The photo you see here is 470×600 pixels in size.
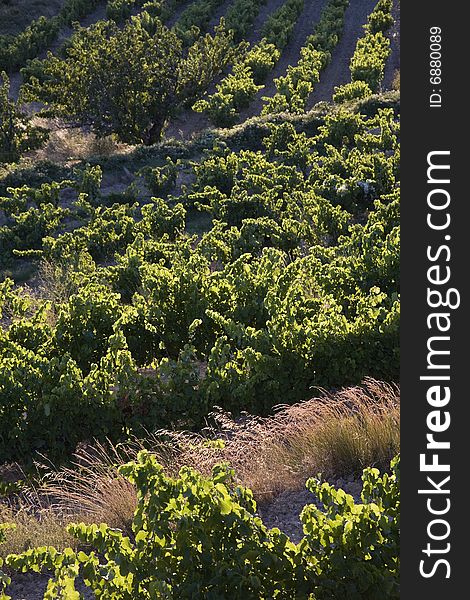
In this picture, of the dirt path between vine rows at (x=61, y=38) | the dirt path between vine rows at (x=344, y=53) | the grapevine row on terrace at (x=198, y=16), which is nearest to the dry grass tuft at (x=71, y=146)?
the dirt path between vine rows at (x=61, y=38)

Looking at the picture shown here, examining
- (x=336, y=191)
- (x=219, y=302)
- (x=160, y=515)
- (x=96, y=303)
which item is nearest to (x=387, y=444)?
(x=160, y=515)

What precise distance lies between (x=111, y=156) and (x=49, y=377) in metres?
10.4

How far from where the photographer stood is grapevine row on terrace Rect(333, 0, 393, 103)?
1909cm

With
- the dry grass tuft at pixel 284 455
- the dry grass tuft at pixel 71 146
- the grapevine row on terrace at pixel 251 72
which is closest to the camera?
the dry grass tuft at pixel 284 455

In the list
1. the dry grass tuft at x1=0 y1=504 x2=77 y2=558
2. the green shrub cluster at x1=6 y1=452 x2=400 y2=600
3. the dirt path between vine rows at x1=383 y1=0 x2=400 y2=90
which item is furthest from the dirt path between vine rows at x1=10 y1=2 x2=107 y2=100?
the green shrub cluster at x1=6 y1=452 x2=400 y2=600

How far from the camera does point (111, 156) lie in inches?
615

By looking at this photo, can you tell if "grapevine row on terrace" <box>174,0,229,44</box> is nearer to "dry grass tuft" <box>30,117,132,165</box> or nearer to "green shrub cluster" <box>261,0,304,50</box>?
"green shrub cluster" <box>261,0,304,50</box>

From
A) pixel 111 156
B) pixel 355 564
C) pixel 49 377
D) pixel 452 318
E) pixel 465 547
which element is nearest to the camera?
pixel 465 547

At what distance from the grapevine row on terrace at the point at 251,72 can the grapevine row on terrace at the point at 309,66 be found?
0.72 meters

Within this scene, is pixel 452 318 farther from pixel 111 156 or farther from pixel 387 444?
pixel 111 156

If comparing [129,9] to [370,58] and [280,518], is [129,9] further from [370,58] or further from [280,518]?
[280,518]

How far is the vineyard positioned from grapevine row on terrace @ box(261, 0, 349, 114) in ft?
6.52

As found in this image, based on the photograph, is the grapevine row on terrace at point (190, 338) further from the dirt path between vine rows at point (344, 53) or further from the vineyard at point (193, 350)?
the dirt path between vine rows at point (344, 53)

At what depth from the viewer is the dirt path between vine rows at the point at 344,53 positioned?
21603mm
